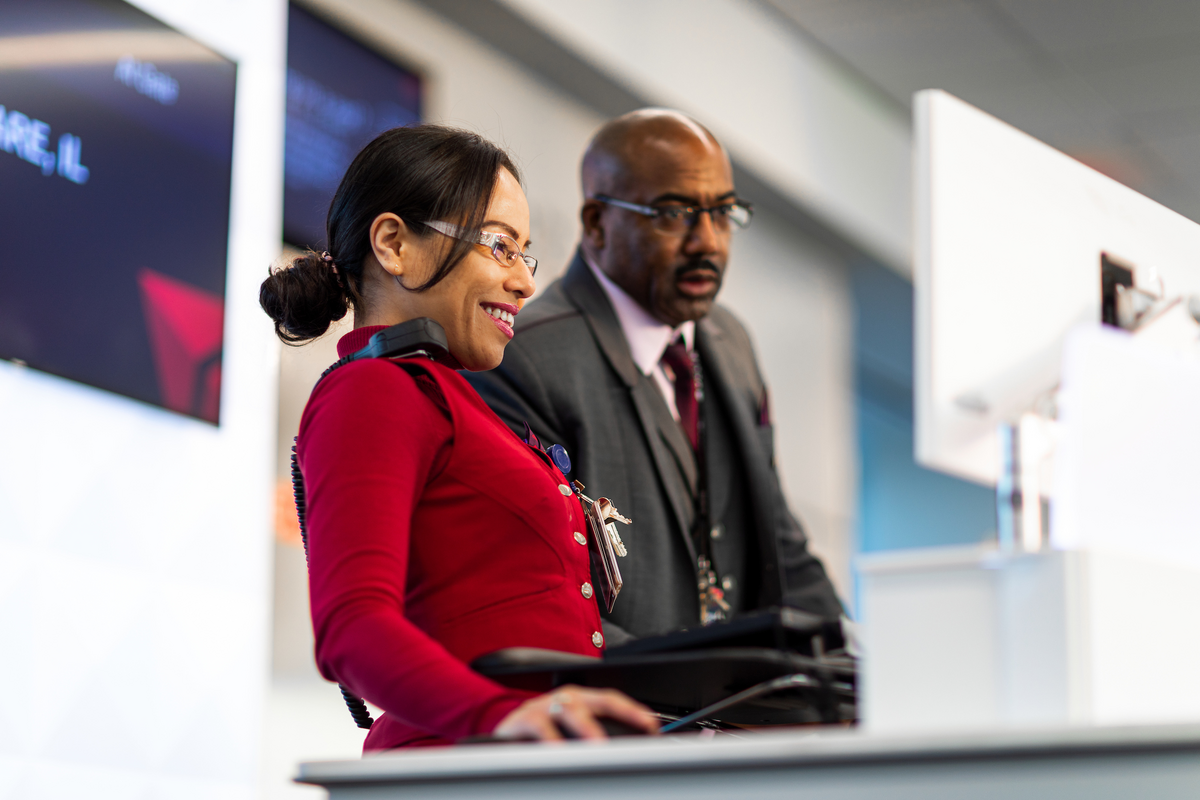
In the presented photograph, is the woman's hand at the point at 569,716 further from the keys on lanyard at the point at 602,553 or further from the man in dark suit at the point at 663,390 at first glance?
the man in dark suit at the point at 663,390

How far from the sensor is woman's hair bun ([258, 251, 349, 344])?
1.36 meters

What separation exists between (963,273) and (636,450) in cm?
104

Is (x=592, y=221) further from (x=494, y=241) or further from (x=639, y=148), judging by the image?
(x=494, y=241)

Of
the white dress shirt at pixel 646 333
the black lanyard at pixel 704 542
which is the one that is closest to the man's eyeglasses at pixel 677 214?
the white dress shirt at pixel 646 333

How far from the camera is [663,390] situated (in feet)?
7.28

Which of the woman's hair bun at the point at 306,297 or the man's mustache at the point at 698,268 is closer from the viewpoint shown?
the woman's hair bun at the point at 306,297

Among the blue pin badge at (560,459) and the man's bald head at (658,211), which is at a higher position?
the man's bald head at (658,211)

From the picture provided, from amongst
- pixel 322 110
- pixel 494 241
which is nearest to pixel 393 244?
pixel 494 241

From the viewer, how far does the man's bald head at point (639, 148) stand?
2.38m

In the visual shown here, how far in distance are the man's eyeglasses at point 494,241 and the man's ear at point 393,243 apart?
3cm

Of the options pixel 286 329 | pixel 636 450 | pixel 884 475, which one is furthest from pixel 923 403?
pixel 884 475

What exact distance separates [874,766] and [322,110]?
9.44ft

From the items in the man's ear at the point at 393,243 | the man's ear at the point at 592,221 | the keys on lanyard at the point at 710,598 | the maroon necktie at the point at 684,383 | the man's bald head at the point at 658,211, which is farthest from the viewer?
the man's ear at the point at 592,221

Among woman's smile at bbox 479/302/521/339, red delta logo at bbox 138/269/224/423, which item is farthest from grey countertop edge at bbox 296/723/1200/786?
red delta logo at bbox 138/269/224/423
